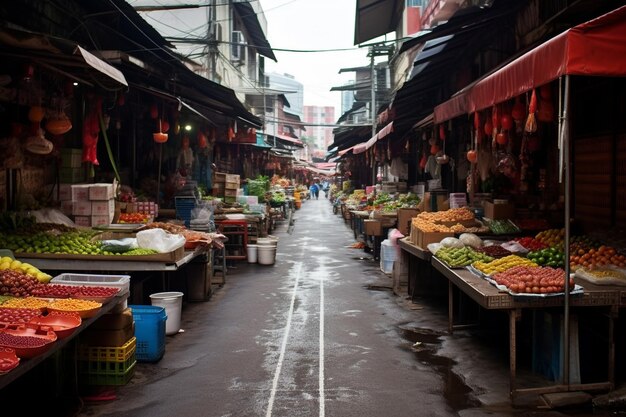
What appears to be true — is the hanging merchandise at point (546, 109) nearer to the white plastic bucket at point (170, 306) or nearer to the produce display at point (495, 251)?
the produce display at point (495, 251)

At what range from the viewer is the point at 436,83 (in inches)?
631

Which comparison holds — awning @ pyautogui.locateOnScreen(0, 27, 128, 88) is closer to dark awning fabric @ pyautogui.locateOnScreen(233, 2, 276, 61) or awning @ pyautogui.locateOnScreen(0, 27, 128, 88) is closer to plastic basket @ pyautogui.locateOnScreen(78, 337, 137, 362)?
plastic basket @ pyautogui.locateOnScreen(78, 337, 137, 362)

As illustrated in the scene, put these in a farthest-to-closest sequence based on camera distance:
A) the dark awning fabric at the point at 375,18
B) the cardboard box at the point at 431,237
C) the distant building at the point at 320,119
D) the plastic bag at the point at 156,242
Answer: the distant building at the point at 320,119 < the dark awning fabric at the point at 375,18 < the cardboard box at the point at 431,237 < the plastic bag at the point at 156,242

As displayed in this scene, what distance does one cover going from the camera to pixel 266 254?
50.3 feet

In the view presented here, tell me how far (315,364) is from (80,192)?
579cm

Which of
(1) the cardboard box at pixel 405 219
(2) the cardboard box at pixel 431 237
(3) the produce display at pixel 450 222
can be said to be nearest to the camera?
(2) the cardboard box at pixel 431 237

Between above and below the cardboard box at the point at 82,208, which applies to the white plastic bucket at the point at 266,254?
below

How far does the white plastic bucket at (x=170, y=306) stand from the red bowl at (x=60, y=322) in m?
3.15

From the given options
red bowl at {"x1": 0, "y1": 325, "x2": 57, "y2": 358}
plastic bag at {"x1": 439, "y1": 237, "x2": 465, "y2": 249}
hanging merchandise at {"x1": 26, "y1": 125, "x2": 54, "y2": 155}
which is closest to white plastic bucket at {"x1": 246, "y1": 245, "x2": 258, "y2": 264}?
plastic bag at {"x1": 439, "y1": 237, "x2": 465, "y2": 249}

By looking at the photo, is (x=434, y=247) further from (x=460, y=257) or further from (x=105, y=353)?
(x=105, y=353)

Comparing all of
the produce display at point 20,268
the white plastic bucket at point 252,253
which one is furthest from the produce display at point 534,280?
the white plastic bucket at point 252,253

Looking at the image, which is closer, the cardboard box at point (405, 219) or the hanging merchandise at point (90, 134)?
the hanging merchandise at point (90, 134)

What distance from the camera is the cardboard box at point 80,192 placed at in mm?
10359

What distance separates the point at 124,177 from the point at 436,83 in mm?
8642
